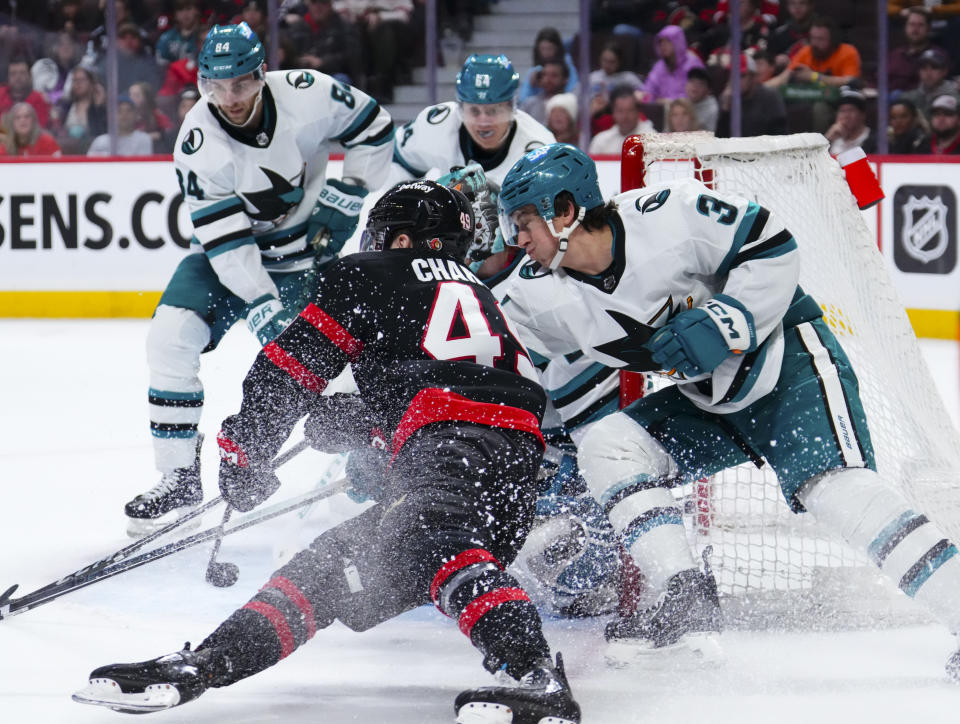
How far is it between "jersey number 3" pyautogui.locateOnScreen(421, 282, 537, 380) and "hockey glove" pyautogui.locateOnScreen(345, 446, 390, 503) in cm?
58

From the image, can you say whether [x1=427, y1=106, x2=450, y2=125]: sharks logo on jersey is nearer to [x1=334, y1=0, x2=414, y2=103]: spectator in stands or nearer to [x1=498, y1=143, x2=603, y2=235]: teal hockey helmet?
[x1=498, y1=143, x2=603, y2=235]: teal hockey helmet

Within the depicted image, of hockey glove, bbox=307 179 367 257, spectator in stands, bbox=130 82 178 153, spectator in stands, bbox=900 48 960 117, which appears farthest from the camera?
spectator in stands, bbox=130 82 178 153

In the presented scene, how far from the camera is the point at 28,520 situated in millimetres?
3547

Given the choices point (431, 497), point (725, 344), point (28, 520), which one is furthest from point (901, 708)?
point (28, 520)

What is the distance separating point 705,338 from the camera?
7.68ft

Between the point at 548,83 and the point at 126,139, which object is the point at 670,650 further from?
the point at 126,139

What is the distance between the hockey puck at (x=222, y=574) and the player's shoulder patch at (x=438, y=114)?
1.34 m

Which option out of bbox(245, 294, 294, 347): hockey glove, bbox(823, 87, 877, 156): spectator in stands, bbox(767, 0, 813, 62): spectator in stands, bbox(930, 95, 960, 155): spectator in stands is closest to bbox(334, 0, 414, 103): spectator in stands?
bbox(767, 0, 813, 62): spectator in stands

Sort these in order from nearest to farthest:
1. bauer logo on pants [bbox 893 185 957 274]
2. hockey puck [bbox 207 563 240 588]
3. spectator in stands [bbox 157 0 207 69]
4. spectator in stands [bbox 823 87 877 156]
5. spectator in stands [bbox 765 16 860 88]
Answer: hockey puck [bbox 207 563 240 588], bauer logo on pants [bbox 893 185 957 274], spectator in stands [bbox 823 87 877 156], spectator in stands [bbox 765 16 860 88], spectator in stands [bbox 157 0 207 69]

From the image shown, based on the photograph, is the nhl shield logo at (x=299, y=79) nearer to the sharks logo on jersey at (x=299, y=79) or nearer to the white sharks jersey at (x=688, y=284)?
the sharks logo on jersey at (x=299, y=79)

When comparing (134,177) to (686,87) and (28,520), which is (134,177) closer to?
(686,87)

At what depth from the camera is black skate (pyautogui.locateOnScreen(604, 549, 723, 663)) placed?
230 centimetres

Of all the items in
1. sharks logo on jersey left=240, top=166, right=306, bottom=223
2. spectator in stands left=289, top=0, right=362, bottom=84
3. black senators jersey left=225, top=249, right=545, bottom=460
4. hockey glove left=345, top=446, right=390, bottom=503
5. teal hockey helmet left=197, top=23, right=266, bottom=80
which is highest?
spectator in stands left=289, top=0, right=362, bottom=84

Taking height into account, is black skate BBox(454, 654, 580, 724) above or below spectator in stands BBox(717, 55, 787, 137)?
below
